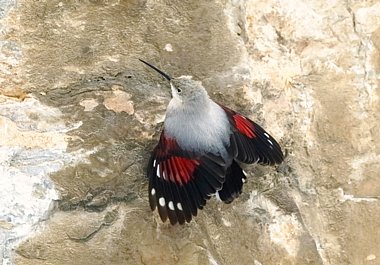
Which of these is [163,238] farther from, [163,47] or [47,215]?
[163,47]

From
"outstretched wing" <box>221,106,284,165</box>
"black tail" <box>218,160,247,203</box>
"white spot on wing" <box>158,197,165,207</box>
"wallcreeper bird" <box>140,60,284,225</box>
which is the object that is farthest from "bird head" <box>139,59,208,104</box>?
"white spot on wing" <box>158,197,165,207</box>

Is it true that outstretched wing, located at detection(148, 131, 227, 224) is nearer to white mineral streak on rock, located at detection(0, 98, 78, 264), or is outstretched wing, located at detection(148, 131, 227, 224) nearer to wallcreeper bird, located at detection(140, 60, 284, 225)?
wallcreeper bird, located at detection(140, 60, 284, 225)

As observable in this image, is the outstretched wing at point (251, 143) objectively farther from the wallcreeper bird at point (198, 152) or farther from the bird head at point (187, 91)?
the bird head at point (187, 91)

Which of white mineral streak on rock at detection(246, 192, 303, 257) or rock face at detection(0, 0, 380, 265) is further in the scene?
white mineral streak on rock at detection(246, 192, 303, 257)

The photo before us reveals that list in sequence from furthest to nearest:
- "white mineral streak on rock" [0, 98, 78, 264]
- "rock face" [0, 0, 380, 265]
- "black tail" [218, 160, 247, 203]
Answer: "black tail" [218, 160, 247, 203], "rock face" [0, 0, 380, 265], "white mineral streak on rock" [0, 98, 78, 264]

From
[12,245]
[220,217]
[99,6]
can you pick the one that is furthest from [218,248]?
[99,6]

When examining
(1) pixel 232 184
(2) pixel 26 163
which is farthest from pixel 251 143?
(2) pixel 26 163

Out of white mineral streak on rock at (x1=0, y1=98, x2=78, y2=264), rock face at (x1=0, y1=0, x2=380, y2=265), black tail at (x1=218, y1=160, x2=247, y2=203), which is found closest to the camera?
white mineral streak on rock at (x1=0, y1=98, x2=78, y2=264)

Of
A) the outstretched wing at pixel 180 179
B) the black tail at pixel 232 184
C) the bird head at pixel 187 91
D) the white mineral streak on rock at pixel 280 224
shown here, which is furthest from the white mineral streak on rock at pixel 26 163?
the white mineral streak on rock at pixel 280 224
